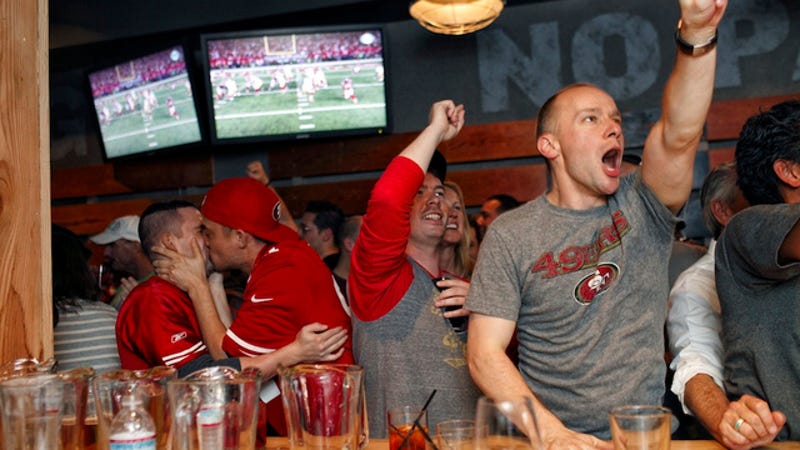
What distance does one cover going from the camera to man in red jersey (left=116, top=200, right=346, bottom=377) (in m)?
2.61

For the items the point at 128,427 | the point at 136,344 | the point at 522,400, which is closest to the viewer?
the point at 522,400

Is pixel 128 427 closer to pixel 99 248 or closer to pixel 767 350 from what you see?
pixel 767 350

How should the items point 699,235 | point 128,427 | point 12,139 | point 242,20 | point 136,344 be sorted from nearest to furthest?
point 128,427, point 12,139, point 136,344, point 699,235, point 242,20

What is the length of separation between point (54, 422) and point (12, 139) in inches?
29.6

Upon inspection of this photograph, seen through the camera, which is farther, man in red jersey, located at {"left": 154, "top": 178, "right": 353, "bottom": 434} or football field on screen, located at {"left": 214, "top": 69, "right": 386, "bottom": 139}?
football field on screen, located at {"left": 214, "top": 69, "right": 386, "bottom": 139}

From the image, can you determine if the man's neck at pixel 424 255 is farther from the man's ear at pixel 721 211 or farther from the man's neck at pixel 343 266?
the man's neck at pixel 343 266

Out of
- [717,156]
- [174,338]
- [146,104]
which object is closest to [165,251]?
[174,338]

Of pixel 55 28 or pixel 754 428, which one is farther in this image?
pixel 55 28

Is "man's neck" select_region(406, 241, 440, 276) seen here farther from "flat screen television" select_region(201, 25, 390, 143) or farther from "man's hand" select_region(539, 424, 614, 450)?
"flat screen television" select_region(201, 25, 390, 143)

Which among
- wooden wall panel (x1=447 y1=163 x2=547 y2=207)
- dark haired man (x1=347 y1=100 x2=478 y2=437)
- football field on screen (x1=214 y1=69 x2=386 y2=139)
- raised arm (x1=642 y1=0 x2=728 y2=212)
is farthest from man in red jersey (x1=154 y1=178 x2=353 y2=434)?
wooden wall panel (x1=447 y1=163 x2=547 y2=207)

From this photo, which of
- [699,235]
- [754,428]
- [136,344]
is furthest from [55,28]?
[754,428]

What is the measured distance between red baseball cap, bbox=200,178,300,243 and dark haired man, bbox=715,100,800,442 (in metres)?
1.53

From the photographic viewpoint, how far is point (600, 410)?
2090 millimetres

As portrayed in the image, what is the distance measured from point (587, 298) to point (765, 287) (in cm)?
46
